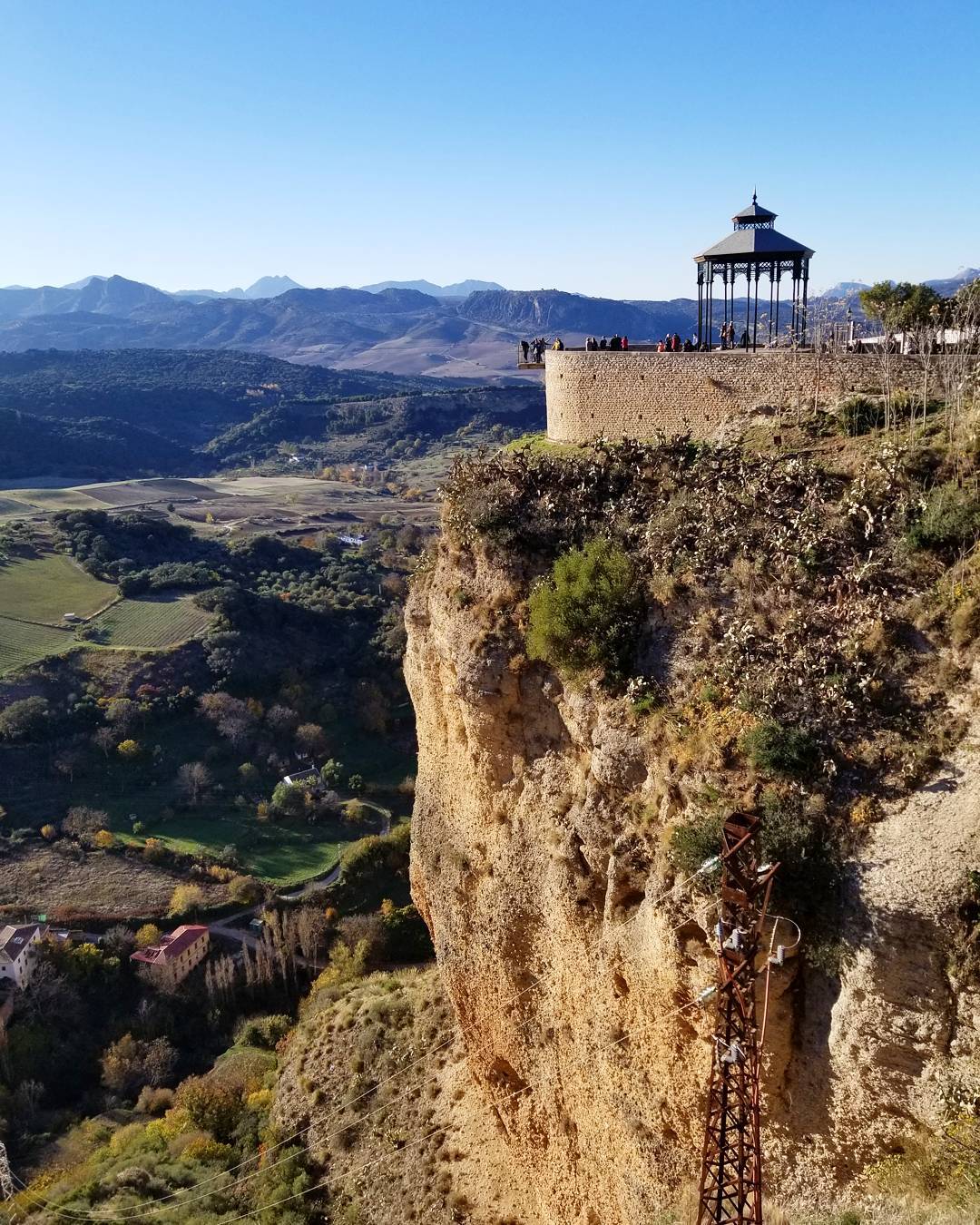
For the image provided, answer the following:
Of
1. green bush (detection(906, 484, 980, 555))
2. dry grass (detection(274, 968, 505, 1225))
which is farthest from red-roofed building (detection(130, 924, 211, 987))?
green bush (detection(906, 484, 980, 555))

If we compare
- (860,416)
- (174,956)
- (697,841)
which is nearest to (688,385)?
(860,416)

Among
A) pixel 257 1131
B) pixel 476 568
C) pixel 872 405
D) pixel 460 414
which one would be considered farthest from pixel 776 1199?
pixel 460 414

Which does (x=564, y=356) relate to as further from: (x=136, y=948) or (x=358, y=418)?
(x=358, y=418)

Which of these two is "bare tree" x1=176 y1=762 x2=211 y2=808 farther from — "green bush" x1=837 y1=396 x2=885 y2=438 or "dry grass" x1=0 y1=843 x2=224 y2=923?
"green bush" x1=837 y1=396 x2=885 y2=438

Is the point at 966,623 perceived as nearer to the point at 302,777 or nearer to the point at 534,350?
the point at 534,350

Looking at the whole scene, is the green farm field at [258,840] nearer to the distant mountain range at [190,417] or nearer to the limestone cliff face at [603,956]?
the limestone cliff face at [603,956]
